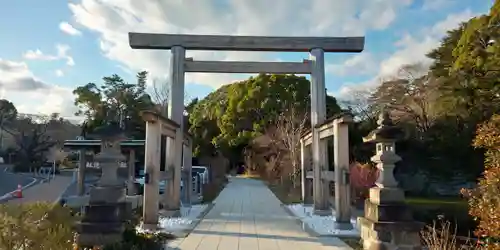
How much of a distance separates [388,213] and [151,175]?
3966 mm

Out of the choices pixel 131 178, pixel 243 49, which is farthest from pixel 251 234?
pixel 131 178

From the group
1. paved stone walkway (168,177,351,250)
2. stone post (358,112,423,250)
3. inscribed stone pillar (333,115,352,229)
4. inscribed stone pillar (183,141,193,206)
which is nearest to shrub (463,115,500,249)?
stone post (358,112,423,250)

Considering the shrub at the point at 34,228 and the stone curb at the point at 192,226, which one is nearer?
the shrub at the point at 34,228

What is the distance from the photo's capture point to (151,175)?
6531mm

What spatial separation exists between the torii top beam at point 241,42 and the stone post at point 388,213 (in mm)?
4186

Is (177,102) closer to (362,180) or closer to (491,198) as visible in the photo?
(491,198)

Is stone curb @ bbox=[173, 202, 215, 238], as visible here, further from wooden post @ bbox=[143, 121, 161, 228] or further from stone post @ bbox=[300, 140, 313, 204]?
stone post @ bbox=[300, 140, 313, 204]

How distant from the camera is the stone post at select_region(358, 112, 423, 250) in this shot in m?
4.18

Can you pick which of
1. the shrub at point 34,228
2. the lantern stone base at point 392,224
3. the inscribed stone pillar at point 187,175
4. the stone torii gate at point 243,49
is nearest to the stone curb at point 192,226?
the inscribed stone pillar at point 187,175

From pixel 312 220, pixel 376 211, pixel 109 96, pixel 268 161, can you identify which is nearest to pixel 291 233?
pixel 312 220

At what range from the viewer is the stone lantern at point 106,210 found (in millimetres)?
4223

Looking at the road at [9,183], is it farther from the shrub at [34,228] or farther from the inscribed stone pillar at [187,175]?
the shrub at [34,228]

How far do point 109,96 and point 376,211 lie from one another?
26.7 metres

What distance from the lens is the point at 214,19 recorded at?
28.6 ft
